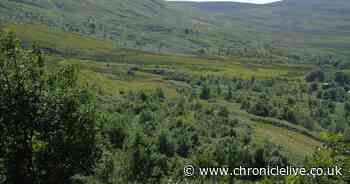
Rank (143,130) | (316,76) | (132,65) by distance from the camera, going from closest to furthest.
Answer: (143,130) < (132,65) < (316,76)

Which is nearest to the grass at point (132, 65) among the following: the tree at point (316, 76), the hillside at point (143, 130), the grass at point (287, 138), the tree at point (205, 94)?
the grass at point (287, 138)

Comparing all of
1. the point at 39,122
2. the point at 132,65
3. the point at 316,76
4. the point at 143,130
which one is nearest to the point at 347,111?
the point at 316,76

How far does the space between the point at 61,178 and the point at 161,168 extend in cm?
1562

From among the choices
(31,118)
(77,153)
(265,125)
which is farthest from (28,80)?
(265,125)

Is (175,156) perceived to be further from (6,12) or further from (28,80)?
(6,12)

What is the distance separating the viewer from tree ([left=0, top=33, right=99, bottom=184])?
59.7 feet

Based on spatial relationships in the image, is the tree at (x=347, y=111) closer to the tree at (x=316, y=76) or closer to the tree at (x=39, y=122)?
the tree at (x=316, y=76)

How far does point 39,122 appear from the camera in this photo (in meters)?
18.8

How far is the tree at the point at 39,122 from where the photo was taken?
18.2 m

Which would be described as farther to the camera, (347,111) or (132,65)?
(132,65)

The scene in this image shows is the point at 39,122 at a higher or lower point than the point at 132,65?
higher

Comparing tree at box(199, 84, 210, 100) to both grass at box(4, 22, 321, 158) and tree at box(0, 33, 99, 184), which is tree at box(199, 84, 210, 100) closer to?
grass at box(4, 22, 321, 158)

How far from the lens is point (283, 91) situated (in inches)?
4409

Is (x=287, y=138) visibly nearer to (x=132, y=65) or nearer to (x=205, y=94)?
(x=205, y=94)
